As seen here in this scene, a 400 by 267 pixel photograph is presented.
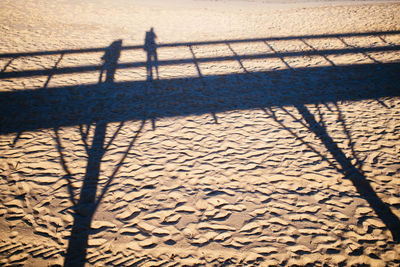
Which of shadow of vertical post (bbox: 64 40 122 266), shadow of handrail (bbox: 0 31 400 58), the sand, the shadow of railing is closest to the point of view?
shadow of vertical post (bbox: 64 40 122 266)

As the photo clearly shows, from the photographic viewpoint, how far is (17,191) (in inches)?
144

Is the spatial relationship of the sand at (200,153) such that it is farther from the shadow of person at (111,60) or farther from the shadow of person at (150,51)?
the shadow of person at (150,51)

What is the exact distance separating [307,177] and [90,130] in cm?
440

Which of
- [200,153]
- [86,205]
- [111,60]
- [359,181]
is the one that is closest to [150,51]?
[111,60]

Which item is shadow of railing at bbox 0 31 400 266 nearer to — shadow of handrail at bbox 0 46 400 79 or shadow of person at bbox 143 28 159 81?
shadow of handrail at bbox 0 46 400 79

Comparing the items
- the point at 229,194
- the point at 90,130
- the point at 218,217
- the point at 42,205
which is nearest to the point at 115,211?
the point at 42,205

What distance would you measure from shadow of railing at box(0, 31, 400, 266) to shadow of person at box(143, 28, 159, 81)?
296mm

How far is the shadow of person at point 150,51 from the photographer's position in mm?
7469

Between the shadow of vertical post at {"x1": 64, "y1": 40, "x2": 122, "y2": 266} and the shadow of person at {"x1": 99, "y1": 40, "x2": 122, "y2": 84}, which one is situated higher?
the shadow of person at {"x1": 99, "y1": 40, "x2": 122, "y2": 84}

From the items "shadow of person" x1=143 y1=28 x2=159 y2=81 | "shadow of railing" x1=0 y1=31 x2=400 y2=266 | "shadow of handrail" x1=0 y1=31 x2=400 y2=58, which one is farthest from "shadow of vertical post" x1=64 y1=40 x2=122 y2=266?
"shadow of handrail" x1=0 y1=31 x2=400 y2=58

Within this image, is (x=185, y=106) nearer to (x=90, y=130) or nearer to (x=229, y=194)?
(x=90, y=130)

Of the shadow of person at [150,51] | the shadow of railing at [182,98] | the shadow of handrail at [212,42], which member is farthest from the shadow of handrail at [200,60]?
the shadow of handrail at [212,42]

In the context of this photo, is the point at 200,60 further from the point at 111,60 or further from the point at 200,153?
the point at 200,153

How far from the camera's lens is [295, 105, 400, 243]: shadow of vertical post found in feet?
10.8
